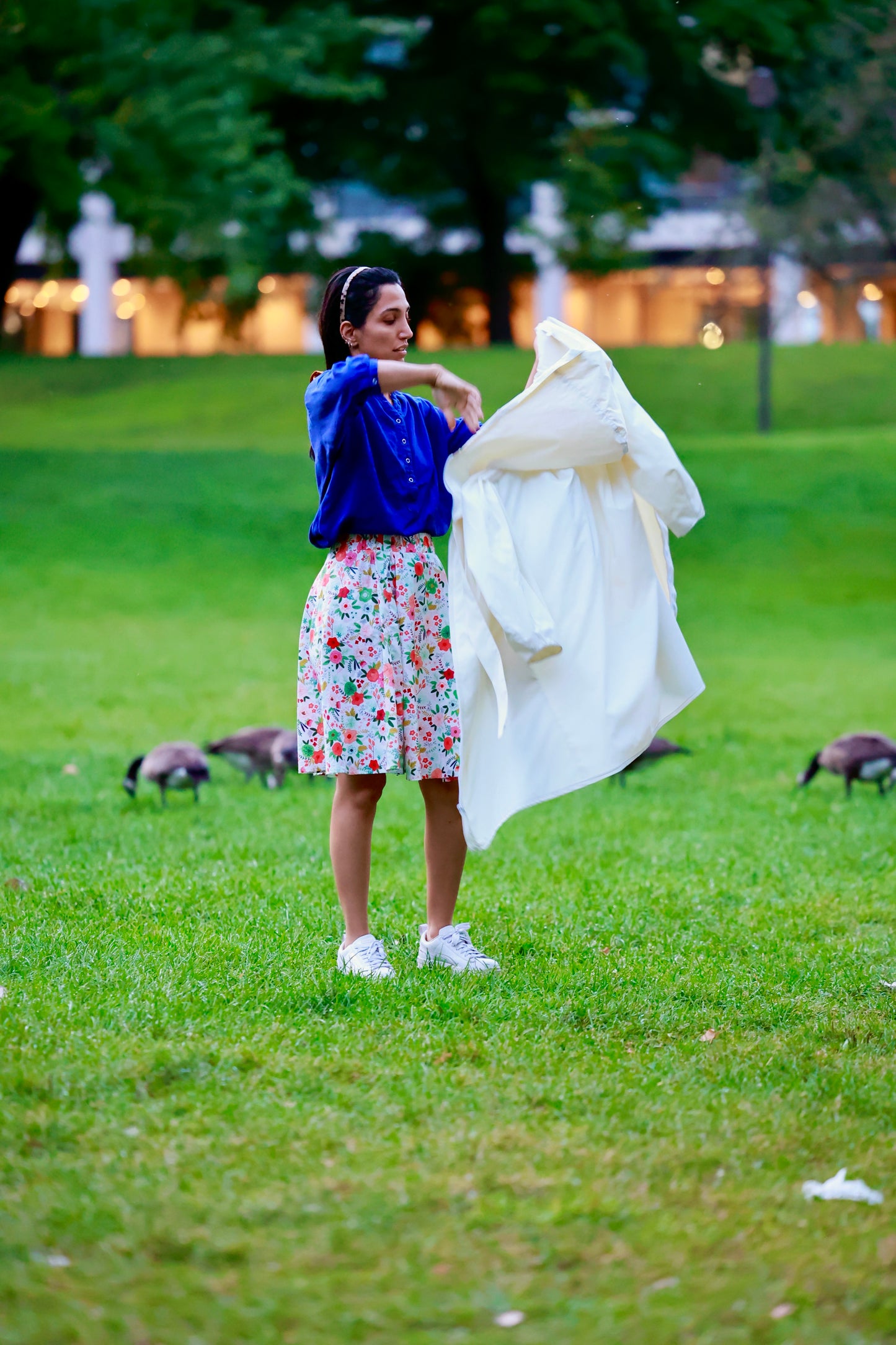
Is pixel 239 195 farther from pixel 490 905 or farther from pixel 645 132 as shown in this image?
pixel 490 905

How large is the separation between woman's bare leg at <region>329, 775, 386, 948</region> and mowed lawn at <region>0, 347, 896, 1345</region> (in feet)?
0.74

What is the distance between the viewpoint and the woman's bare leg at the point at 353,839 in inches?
181

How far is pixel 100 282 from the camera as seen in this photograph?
49.1 m

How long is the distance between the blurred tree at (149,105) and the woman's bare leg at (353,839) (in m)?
14.0

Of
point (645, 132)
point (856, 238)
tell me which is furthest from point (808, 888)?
point (856, 238)

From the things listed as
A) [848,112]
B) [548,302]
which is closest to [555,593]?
[848,112]

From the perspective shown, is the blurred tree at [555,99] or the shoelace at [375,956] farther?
the blurred tree at [555,99]

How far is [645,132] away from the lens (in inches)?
977

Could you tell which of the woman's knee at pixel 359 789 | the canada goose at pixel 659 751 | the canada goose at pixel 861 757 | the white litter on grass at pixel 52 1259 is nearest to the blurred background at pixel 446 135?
the canada goose at pixel 659 751

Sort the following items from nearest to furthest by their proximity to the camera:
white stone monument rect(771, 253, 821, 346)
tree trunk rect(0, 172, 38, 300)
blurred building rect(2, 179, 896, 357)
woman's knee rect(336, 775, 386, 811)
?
woman's knee rect(336, 775, 386, 811) → tree trunk rect(0, 172, 38, 300) → blurred building rect(2, 179, 896, 357) → white stone monument rect(771, 253, 821, 346)

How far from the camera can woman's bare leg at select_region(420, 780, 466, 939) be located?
4.72 m

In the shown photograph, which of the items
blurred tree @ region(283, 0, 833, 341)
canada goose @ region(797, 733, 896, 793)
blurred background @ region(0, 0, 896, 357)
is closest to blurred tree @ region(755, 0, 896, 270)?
blurred background @ region(0, 0, 896, 357)

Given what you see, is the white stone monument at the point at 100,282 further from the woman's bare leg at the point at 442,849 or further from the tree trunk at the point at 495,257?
the woman's bare leg at the point at 442,849

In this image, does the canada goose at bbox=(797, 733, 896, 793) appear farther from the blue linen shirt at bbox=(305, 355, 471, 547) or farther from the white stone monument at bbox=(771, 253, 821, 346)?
the white stone monument at bbox=(771, 253, 821, 346)
